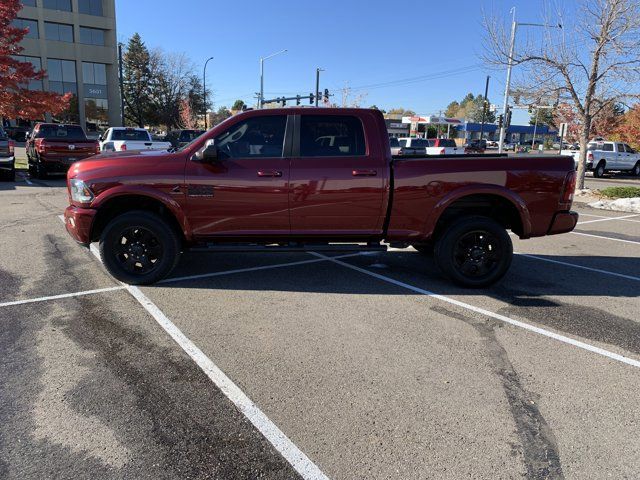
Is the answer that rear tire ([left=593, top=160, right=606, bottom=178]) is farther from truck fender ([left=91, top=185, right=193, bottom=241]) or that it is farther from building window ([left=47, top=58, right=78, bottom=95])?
building window ([left=47, top=58, right=78, bottom=95])

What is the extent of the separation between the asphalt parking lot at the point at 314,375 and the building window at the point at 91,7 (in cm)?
5814

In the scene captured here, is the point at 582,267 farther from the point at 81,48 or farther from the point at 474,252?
the point at 81,48

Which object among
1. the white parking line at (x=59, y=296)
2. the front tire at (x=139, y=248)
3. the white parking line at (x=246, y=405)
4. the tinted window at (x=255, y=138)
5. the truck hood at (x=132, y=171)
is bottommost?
the white parking line at (x=246, y=405)

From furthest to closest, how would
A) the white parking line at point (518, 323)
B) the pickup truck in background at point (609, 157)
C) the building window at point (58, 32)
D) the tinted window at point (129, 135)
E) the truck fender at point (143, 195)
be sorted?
1. the building window at point (58, 32)
2. the pickup truck in background at point (609, 157)
3. the tinted window at point (129, 135)
4. the truck fender at point (143, 195)
5. the white parking line at point (518, 323)

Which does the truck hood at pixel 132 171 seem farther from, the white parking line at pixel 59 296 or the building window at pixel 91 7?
the building window at pixel 91 7

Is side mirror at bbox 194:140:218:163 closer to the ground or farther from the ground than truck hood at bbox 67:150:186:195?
farther from the ground

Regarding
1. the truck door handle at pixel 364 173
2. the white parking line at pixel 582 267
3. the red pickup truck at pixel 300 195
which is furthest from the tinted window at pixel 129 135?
the white parking line at pixel 582 267

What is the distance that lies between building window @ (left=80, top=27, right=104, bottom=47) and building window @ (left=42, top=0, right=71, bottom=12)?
240 centimetres

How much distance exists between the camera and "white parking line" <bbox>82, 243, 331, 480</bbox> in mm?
2627

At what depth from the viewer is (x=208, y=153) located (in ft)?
16.9

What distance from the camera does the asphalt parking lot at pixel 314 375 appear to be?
271 cm

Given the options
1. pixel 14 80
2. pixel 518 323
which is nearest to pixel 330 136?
pixel 518 323

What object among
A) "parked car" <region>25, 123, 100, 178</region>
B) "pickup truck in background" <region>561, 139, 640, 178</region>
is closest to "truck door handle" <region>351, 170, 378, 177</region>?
"parked car" <region>25, 123, 100, 178</region>

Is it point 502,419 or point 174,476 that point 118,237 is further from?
point 502,419
